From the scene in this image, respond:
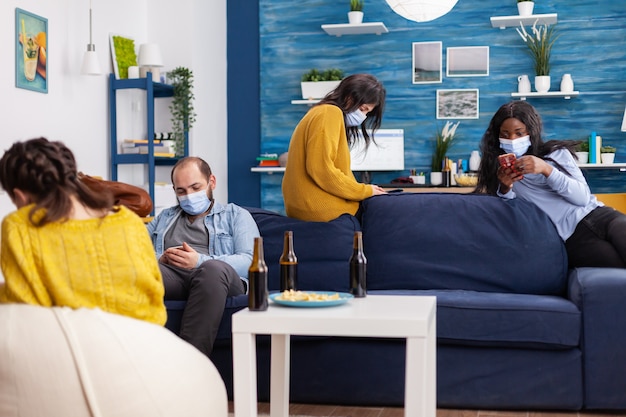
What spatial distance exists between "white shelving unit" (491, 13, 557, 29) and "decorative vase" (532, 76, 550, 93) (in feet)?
1.47

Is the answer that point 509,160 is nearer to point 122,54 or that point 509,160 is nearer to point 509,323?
point 509,323

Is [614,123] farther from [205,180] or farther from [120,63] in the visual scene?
[205,180]

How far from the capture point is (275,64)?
7355 mm

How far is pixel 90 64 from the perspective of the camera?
5.61 m

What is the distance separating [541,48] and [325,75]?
1765 millimetres

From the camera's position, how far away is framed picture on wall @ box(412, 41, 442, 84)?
7031 mm

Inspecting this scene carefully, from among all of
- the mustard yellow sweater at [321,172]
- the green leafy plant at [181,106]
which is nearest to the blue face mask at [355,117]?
the mustard yellow sweater at [321,172]

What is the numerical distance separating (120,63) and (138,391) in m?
4.64

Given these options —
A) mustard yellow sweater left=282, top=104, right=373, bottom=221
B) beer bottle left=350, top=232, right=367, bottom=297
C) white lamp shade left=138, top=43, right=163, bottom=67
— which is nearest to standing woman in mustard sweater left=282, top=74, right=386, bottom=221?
mustard yellow sweater left=282, top=104, right=373, bottom=221

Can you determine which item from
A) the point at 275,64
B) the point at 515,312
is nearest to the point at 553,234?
the point at 515,312

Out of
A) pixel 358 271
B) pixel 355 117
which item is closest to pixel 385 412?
pixel 358 271

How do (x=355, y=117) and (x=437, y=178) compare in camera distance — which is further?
(x=437, y=178)

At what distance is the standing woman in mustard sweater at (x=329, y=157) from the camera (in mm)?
3686

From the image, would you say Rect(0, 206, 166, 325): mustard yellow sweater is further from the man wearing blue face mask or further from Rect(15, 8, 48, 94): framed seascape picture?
Rect(15, 8, 48, 94): framed seascape picture
